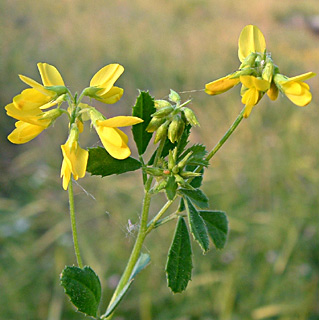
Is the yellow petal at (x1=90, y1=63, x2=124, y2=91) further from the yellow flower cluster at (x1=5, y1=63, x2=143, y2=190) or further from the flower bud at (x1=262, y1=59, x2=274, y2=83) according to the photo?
the flower bud at (x1=262, y1=59, x2=274, y2=83)

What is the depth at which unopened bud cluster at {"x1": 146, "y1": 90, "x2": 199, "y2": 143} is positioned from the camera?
2.02 feet

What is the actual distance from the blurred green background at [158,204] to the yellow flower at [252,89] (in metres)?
0.35

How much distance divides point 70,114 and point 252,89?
29cm

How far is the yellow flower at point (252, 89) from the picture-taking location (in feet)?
2.03

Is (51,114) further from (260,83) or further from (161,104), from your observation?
(260,83)

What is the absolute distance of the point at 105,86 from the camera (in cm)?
68

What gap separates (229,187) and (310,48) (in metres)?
6.69

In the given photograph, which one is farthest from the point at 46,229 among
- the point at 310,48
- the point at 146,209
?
the point at 310,48

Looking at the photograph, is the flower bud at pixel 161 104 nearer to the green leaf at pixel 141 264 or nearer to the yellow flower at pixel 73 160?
the yellow flower at pixel 73 160

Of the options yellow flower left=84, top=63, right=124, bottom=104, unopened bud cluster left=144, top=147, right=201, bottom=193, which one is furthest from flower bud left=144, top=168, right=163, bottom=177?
yellow flower left=84, top=63, right=124, bottom=104

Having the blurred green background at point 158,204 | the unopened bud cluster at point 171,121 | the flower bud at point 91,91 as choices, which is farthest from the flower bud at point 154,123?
the blurred green background at point 158,204

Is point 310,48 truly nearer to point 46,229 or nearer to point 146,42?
point 146,42

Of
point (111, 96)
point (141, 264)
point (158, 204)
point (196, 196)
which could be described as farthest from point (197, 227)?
point (158, 204)

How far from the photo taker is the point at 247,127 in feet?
14.3
